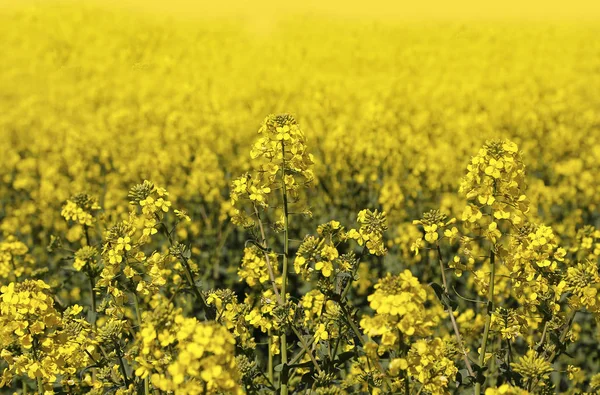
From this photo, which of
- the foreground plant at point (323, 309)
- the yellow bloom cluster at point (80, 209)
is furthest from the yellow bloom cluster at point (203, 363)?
the yellow bloom cluster at point (80, 209)

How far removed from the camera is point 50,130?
12.5 metres

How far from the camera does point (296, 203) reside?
591 cm

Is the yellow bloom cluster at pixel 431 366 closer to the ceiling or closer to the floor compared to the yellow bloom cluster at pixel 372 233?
closer to the floor

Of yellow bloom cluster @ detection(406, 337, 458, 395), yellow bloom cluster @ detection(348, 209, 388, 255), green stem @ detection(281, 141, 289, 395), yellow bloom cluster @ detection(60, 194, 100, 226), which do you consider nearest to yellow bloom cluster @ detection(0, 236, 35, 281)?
yellow bloom cluster @ detection(60, 194, 100, 226)

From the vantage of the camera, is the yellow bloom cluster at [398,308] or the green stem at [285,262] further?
the green stem at [285,262]

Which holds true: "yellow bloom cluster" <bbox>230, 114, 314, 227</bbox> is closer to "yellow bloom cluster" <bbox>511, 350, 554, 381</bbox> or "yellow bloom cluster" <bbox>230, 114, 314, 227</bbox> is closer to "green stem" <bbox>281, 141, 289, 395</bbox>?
"green stem" <bbox>281, 141, 289, 395</bbox>

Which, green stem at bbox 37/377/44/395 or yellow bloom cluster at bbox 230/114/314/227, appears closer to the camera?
green stem at bbox 37/377/44/395

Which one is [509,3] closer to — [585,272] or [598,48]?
[598,48]

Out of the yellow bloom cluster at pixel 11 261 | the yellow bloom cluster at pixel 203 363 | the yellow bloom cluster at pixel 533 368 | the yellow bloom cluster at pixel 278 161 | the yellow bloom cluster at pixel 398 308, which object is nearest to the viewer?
the yellow bloom cluster at pixel 203 363

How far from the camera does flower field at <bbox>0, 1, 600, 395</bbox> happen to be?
301cm

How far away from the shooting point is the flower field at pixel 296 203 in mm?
3008

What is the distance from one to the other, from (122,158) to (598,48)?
12976 millimetres

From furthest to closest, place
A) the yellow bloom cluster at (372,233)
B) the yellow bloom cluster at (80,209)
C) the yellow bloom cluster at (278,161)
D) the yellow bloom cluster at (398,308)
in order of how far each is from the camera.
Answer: the yellow bloom cluster at (80,209) < the yellow bloom cluster at (278,161) < the yellow bloom cluster at (372,233) < the yellow bloom cluster at (398,308)

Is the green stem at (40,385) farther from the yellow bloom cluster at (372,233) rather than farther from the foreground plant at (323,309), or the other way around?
the yellow bloom cluster at (372,233)
